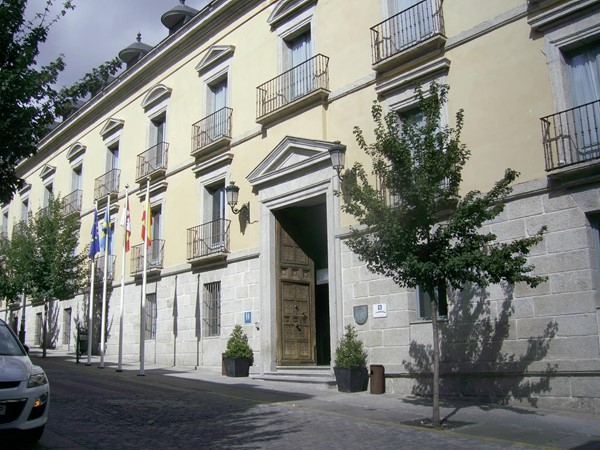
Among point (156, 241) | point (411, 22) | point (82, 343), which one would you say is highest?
point (411, 22)

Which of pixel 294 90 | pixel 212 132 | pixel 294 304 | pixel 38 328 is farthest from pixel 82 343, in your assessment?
pixel 294 90

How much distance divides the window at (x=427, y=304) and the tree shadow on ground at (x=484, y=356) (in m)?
0.38

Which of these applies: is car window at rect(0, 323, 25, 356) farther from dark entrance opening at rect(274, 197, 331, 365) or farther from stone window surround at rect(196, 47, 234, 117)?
stone window surround at rect(196, 47, 234, 117)

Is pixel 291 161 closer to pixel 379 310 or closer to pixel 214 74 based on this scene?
pixel 379 310

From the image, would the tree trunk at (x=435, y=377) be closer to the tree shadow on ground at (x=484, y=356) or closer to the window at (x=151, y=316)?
the tree shadow on ground at (x=484, y=356)

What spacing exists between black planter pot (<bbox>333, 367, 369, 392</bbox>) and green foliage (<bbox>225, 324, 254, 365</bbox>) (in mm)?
3990

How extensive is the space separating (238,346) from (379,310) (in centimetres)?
489

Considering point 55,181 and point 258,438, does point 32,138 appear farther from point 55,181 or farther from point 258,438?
point 55,181

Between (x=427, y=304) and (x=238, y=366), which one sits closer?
(x=427, y=304)

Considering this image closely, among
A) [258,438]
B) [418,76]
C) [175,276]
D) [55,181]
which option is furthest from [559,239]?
[55,181]

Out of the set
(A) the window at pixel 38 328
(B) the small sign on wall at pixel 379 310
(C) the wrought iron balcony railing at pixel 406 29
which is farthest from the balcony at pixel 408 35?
(A) the window at pixel 38 328

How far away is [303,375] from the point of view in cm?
1570

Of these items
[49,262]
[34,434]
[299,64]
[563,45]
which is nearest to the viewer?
[34,434]

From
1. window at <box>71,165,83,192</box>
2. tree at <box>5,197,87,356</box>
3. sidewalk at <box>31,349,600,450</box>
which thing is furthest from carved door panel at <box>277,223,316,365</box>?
window at <box>71,165,83,192</box>
